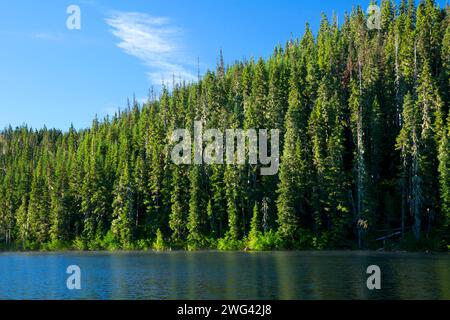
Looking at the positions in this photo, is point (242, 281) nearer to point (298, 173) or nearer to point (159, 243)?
point (298, 173)

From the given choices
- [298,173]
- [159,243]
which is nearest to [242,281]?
[298,173]

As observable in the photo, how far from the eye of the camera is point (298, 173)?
283 feet

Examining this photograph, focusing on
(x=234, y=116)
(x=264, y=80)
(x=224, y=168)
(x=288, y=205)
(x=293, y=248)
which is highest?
(x=264, y=80)

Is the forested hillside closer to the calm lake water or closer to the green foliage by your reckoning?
the green foliage

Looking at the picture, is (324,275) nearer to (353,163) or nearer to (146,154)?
(353,163)

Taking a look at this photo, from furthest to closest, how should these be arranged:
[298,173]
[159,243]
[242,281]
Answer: [159,243] → [298,173] → [242,281]

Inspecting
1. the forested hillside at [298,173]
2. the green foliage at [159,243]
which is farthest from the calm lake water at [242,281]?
the green foliage at [159,243]

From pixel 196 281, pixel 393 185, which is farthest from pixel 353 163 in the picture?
pixel 196 281

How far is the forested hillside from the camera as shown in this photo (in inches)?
3236

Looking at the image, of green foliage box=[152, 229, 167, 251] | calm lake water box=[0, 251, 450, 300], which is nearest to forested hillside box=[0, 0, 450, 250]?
green foliage box=[152, 229, 167, 251]

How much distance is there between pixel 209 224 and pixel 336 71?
1675 inches

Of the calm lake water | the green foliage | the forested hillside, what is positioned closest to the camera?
the calm lake water

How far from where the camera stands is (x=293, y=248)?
269 feet

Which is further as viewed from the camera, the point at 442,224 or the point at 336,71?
the point at 336,71
